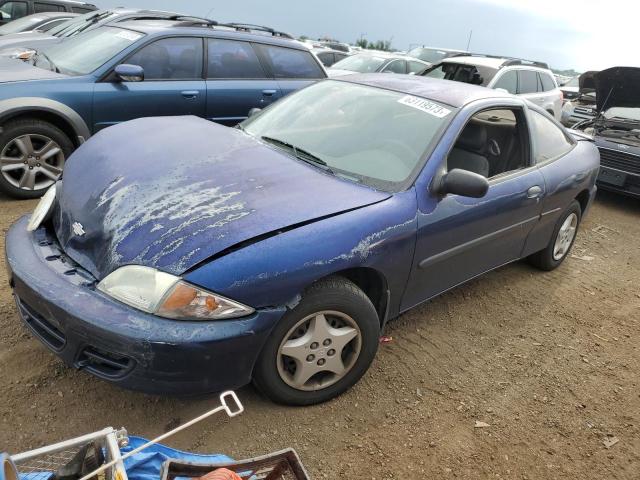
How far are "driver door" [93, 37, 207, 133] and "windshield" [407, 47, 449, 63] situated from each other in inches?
431

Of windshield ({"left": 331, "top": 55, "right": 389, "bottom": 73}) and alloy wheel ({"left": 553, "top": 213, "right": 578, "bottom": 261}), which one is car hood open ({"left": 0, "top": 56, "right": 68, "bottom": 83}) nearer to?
alloy wheel ({"left": 553, "top": 213, "right": 578, "bottom": 261})

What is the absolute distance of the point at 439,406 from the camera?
Answer: 8.81ft

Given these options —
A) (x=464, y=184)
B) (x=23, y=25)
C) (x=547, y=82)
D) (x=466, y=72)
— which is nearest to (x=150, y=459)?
(x=464, y=184)

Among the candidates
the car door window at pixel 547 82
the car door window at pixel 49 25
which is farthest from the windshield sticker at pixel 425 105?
the car door window at pixel 49 25

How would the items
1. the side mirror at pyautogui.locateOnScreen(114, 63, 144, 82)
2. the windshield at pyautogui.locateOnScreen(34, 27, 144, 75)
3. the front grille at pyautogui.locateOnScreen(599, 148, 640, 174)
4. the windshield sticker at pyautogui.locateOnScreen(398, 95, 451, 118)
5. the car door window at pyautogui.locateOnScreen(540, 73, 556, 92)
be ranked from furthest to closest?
1. the car door window at pyautogui.locateOnScreen(540, 73, 556, 92)
2. the front grille at pyautogui.locateOnScreen(599, 148, 640, 174)
3. the windshield at pyautogui.locateOnScreen(34, 27, 144, 75)
4. the side mirror at pyautogui.locateOnScreen(114, 63, 144, 82)
5. the windshield sticker at pyautogui.locateOnScreen(398, 95, 451, 118)

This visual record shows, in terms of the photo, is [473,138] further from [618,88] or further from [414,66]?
[414,66]

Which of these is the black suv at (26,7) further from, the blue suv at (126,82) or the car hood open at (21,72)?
the car hood open at (21,72)

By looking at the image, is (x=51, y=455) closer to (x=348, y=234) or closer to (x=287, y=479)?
(x=287, y=479)

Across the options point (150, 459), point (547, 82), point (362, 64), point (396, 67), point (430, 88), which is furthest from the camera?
point (396, 67)

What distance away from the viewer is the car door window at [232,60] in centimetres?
530

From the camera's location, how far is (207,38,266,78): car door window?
209 inches

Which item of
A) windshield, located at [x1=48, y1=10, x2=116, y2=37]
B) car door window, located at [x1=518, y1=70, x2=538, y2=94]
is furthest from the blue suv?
car door window, located at [x1=518, y1=70, x2=538, y2=94]

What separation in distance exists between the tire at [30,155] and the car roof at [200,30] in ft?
4.63

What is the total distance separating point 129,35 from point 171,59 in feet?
1.58
